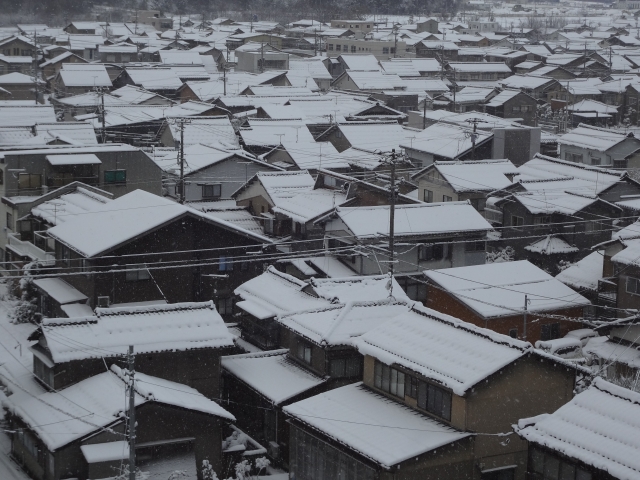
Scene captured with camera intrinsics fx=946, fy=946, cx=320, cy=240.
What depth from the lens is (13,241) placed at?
81.3 ft

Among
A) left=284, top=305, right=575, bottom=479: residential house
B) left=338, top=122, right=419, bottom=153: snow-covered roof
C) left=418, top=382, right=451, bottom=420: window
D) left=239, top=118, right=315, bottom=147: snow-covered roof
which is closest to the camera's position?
left=284, top=305, right=575, bottom=479: residential house

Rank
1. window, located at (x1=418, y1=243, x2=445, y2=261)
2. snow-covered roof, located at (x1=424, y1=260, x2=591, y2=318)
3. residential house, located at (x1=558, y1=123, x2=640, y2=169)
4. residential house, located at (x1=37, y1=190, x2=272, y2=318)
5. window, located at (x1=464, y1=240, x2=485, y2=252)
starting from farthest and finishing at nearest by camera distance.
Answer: residential house, located at (x1=558, y1=123, x2=640, y2=169) → window, located at (x1=464, y1=240, x2=485, y2=252) → window, located at (x1=418, y1=243, x2=445, y2=261) → snow-covered roof, located at (x1=424, y1=260, x2=591, y2=318) → residential house, located at (x1=37, y1=190, x2=272, y2=318)

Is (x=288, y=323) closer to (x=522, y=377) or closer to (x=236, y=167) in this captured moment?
(x=522, y=377)

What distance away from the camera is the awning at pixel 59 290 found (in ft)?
64.9

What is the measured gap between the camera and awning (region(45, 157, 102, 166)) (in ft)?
82.9

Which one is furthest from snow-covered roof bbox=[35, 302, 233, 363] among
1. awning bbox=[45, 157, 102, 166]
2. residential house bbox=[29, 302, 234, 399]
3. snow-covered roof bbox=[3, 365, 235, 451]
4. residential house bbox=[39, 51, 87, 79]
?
residential house bbox=[39, 51, 87, 79]

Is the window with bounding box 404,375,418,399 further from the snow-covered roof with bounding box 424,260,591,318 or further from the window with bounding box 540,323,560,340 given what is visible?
the window with bounding box 540,323,560,340

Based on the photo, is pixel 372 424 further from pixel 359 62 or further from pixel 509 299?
pixel 359 62

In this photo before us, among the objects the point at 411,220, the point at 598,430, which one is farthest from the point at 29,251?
the point at 598,430

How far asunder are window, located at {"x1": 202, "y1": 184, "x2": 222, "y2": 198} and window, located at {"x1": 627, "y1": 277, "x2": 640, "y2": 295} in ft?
47.3

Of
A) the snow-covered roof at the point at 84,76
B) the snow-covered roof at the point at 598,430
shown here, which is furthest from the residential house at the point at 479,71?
the snow-covered roof at the point at 598,430

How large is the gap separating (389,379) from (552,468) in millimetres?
3448

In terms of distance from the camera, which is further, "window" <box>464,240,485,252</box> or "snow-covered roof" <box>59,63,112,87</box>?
"snow-covered roof" <box>59,63,112,87</box>

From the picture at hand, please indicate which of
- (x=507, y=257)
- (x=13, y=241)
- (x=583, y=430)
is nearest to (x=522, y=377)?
(x=583, y=430)
